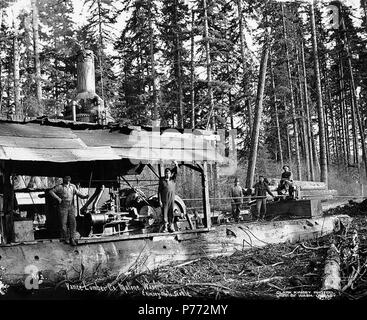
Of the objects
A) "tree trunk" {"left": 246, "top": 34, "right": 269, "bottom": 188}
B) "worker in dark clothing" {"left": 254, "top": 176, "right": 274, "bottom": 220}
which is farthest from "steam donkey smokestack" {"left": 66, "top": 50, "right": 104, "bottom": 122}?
"tree trunk" {"left": 246, "top": 34, "right": 269, "bottom": 188}

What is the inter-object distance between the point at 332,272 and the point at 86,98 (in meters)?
12.1

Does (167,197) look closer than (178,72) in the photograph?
Yes

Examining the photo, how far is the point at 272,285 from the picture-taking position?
9.40 metres

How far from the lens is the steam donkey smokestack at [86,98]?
17375 millimetres

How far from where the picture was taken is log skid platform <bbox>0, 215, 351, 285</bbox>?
33.4 feet

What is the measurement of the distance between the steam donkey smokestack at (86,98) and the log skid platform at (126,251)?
6.40m

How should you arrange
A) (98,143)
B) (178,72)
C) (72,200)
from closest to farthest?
(72,200) < (98,143) < (178,72)

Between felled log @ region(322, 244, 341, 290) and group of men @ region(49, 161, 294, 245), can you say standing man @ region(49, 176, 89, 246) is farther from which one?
felled log @ region(322, 244, 341, 290)

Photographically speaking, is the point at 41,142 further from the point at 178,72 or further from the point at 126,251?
the point at 178,72

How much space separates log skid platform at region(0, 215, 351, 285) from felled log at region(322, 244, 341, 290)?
354cm

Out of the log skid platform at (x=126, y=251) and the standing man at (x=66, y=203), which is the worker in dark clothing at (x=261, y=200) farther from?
the standing man at (x=66, y=203)

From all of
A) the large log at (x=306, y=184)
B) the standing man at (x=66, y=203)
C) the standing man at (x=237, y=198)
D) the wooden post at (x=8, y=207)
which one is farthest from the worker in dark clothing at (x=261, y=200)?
the wooden post at (x=8, y=207)

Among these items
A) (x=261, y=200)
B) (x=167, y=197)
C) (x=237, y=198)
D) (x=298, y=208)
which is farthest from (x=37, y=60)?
(x=298, y=208)

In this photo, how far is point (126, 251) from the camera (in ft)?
38.8
